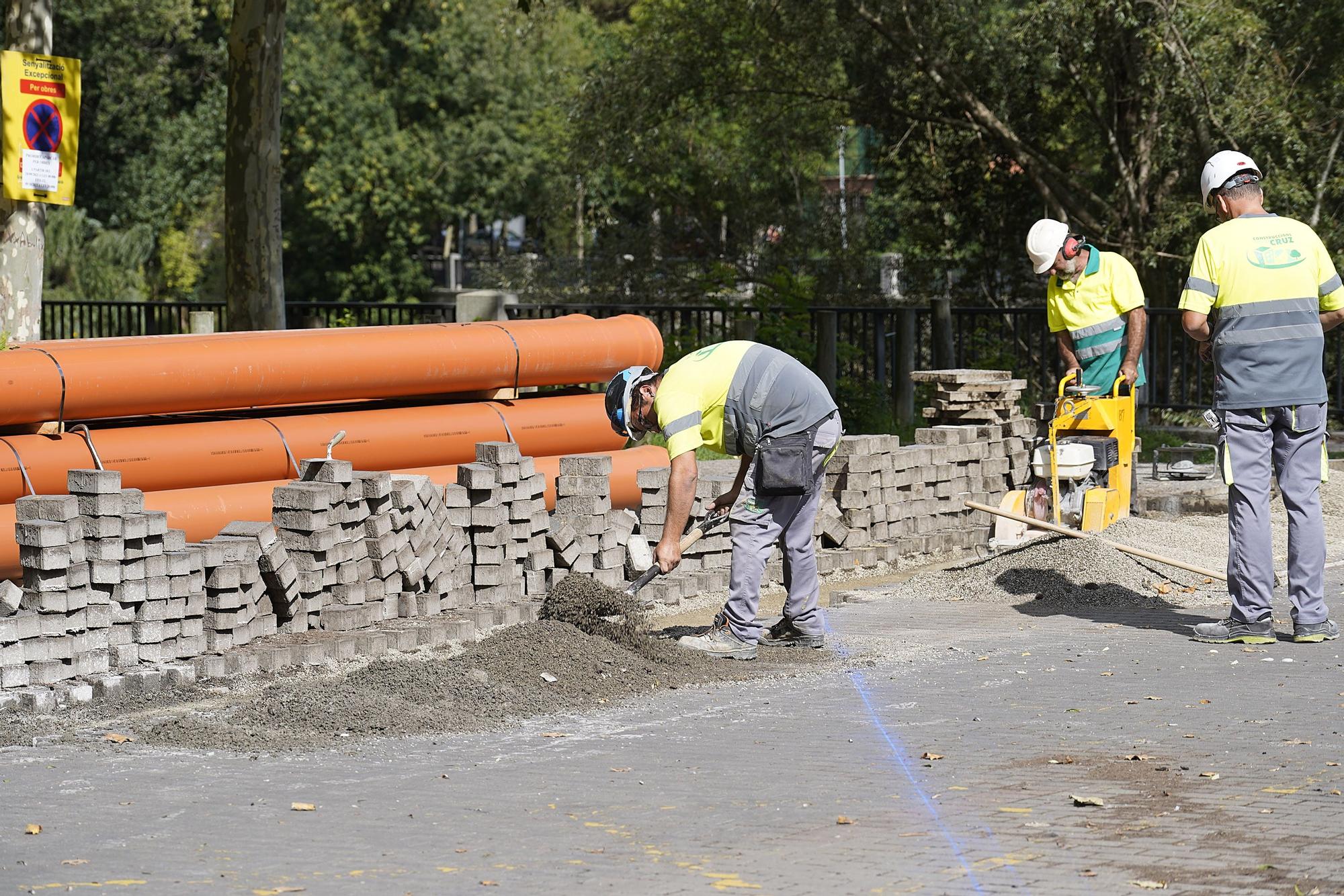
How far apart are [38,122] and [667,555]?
6.96m

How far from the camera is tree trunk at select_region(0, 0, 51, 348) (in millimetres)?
12383

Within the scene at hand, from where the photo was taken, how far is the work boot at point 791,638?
8.02 meters

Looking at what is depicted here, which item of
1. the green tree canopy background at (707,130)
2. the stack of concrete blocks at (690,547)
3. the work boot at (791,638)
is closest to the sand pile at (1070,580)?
the stack of concrete blocks at (690,547)

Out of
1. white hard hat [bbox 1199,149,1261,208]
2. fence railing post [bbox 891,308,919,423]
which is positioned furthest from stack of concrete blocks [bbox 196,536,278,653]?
fence railing post [bbox 891,308,919,423]

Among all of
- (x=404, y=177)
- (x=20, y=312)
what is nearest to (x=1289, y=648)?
(x=20, y=312)

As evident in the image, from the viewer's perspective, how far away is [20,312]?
42.9 ft

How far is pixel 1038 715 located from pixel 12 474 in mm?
5250

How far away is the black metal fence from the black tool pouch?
8.53 meters

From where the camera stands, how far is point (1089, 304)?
10.3 metres

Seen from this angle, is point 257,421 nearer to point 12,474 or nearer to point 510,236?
point 12,474

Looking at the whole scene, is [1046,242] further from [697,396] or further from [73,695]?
[73,695]

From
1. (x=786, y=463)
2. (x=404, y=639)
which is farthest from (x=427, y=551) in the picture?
(x=786, y=463)

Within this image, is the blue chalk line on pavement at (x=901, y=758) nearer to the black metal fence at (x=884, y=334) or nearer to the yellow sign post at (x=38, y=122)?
the yellow sign post at (x=38, y=122)

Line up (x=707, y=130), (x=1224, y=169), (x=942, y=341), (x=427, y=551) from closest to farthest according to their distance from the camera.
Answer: (x=1224, y=169) → (x=427, y=551) → (x=942, y=341) → (x=707, y=130)
